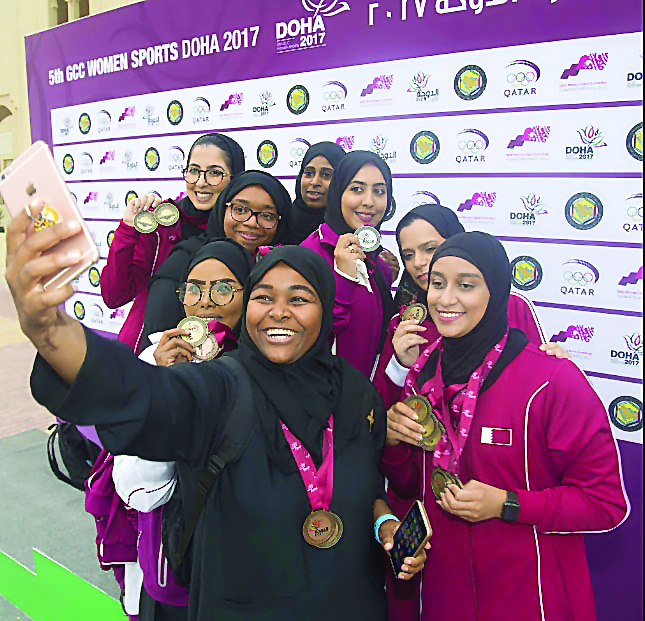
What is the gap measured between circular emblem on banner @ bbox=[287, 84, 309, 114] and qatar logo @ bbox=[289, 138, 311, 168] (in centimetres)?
21

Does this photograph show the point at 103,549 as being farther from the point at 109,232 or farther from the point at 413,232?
the point at 109,232

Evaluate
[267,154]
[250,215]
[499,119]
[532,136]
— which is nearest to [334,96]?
[267,154]

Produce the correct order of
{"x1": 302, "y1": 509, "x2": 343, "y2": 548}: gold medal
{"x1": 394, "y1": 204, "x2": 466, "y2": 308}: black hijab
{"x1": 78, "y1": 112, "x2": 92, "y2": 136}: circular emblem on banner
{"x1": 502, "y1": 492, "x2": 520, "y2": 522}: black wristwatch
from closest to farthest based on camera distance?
{"x1": 302, "y1": 509, "x2": 343, "y2": 548}: gold medal → {"x1": 502, "y1": 492, "x2": 520, "y2": 522}: black wristwatch → {"x1": 394, "y1": 204, "x2": 466, "y2": 308}: black hijab → {"x1": 78, "y1": 112, "x2": 92, "y2": 136}: circular emblem on banner

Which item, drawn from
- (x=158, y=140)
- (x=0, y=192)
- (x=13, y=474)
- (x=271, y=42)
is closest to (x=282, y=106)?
(x=271, y=42)

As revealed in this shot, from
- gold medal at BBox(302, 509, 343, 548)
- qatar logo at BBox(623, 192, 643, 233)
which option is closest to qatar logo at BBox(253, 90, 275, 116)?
qatar logo at BBox(623, 192, 643, 233)

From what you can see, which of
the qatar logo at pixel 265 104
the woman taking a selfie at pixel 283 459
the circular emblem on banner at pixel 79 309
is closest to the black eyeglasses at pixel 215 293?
the woman taking a selfie at pixel 283 459

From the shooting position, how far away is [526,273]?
133 inches

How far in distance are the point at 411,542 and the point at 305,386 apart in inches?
21.0

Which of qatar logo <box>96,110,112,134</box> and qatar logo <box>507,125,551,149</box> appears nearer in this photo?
qatar logo <box>507,125,551,149</box>

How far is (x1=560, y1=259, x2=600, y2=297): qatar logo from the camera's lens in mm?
3148

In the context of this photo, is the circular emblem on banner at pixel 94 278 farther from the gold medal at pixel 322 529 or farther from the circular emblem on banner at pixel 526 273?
the gold medal at pixel 322 529

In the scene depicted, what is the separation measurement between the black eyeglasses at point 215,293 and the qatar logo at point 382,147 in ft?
6.54

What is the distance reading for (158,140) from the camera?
5.30m

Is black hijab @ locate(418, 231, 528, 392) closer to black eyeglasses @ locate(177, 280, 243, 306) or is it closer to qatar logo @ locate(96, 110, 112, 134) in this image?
black eyeglasses @ locate(177, 280, 243, 306)
